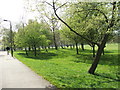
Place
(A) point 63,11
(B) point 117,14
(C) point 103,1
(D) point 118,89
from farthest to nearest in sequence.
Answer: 1. (A) point 63,11
2. (C) point 103,1
3. (B) point 117,14
4. (D) point 118,89

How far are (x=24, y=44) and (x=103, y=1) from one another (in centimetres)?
2353

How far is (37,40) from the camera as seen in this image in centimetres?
3056

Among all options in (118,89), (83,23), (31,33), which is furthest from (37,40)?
(118,89)

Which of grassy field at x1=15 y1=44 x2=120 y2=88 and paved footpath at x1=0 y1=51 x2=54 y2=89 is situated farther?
grassy field at x1=15 y1=44 x2=120 y2=88

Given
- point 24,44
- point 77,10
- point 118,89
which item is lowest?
point 118,89

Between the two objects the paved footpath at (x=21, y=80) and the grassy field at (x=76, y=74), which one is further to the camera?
the grassy field at (x=76, y=74)

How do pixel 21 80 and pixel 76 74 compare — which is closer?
pixel 21 80

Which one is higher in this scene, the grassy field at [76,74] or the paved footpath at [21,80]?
the paved footpath at [21,80]

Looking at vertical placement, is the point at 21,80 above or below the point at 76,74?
above

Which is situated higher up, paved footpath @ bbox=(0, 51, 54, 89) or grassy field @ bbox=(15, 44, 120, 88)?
paved footpath @ bbox=(0, 51, 54, 89)

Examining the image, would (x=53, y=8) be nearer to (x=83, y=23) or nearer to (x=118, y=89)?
Answer: (x=83, y=23)

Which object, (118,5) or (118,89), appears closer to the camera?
(118,89)

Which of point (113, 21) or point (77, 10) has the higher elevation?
point (77, 10)

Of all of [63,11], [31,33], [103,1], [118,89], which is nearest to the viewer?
[118,89]
